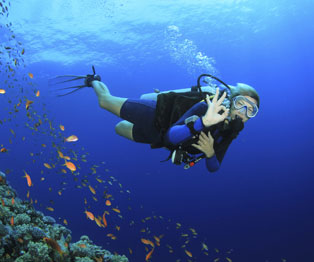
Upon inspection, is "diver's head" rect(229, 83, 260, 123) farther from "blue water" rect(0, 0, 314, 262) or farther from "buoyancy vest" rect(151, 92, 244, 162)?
"blue water" rect(0, 0, 314, 262)

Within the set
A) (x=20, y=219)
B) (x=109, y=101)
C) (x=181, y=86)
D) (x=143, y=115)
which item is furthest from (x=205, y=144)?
(x=181, y=86)

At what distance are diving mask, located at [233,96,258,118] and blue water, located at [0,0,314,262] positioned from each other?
233 cm

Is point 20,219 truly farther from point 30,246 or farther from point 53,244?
point 53,244

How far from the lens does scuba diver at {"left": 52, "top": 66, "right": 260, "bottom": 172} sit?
3189 mm

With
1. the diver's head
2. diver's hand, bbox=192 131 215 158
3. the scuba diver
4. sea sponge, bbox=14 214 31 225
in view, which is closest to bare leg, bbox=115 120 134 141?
the scuba diver

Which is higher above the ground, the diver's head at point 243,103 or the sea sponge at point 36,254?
the diver's head at point 243,103

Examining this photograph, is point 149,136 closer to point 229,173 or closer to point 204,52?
point 204,52

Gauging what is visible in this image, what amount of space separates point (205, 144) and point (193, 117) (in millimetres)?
694

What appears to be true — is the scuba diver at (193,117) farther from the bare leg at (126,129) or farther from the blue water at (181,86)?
the blue water at (181,86)

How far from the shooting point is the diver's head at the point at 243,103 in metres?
3.55

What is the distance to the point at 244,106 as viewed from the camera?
3.52 meters

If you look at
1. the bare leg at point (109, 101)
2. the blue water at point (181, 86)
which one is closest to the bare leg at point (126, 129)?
the bare leg at point (109, 101)

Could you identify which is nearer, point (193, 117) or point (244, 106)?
point (193, 117)

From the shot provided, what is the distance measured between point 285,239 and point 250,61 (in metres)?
27.2
